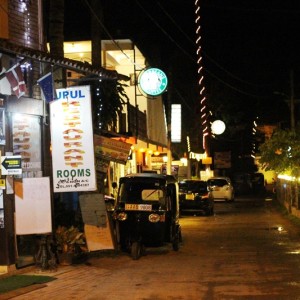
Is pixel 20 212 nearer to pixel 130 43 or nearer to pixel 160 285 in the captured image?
pixel 160 285

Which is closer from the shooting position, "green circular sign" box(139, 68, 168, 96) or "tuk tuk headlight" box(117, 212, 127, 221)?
"tuk tuk headlight" box(117, 212, 127, 221)

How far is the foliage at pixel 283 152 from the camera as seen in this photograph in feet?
77.2

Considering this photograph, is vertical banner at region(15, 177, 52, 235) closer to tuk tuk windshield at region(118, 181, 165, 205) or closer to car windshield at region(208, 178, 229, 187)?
tuk tuk windshield at region(118, 181, 165, 205)

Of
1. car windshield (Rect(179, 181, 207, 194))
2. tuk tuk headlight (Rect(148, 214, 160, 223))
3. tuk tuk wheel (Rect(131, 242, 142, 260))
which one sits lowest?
tuk tuk wheel (Rect(131, 242, 142, 260))

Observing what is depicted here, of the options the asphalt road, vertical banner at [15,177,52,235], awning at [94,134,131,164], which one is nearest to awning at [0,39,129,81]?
awning at [94,134,131,164]

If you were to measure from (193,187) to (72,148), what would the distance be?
1581cm

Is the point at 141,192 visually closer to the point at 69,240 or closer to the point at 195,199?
the point at 69,240

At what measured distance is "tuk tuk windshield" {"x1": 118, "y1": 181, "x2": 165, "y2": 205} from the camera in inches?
580

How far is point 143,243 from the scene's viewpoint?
47.2 feet

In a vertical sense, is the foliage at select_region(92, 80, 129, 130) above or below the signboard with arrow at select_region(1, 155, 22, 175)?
above

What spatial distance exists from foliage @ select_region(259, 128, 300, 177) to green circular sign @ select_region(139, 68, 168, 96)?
5285 mm

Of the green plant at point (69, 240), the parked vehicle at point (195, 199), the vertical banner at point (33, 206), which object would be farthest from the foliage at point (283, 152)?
the vertical banner at point (33, 206)

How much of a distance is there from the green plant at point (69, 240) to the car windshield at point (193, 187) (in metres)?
14.6

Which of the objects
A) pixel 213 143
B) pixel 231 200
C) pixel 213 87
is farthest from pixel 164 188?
pixel 213 143
